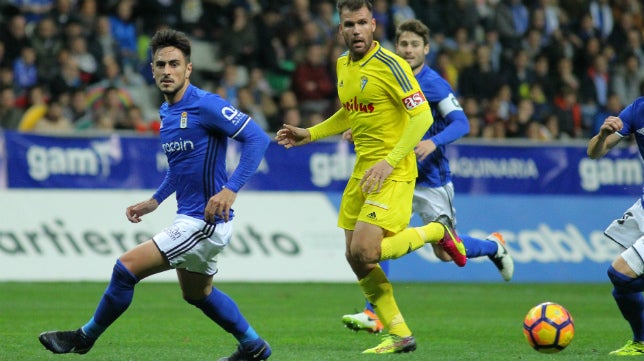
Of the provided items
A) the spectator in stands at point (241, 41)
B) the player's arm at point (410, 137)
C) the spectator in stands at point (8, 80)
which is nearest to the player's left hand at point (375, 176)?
the player's arm at point (410, 137)

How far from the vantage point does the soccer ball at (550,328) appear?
312 inches

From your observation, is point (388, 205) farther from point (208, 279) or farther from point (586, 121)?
point (586, 121)

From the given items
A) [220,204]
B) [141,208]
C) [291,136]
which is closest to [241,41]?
[291,136]

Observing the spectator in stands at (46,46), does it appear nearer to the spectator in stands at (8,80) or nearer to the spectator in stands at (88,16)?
the spectator in stands at (8,80)

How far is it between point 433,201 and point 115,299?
3.84 m

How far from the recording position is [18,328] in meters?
9.77

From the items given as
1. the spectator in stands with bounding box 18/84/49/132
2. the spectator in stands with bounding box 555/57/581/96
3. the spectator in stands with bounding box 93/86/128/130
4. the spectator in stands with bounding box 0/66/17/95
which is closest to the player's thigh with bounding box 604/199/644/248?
the spectator in stands with bounding box 93/86/128/130

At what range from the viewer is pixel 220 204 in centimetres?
698

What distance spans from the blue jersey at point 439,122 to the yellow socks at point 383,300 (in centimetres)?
150

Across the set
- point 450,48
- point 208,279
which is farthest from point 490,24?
point 208,279

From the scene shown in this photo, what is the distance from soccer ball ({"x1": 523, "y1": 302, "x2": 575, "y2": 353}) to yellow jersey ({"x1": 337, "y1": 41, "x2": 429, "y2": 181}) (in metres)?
1.29

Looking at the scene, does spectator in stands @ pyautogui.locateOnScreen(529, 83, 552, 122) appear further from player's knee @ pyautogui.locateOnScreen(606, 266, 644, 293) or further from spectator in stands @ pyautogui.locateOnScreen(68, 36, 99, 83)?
player's knee @ pyautogui.locateOnScreen(606, 266, 644, 293)

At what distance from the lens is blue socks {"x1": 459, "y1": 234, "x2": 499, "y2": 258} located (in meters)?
10.1

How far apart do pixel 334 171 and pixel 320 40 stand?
12.8ft
